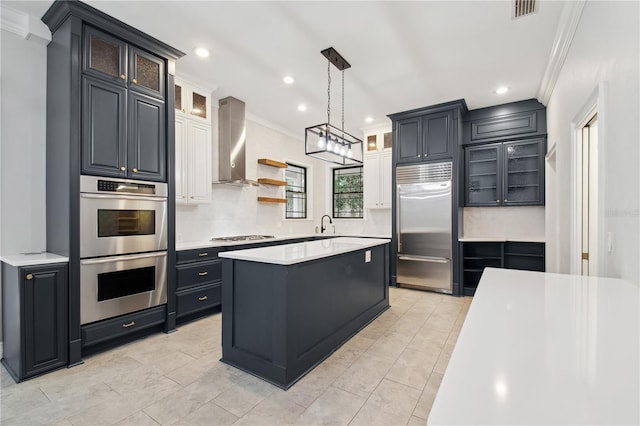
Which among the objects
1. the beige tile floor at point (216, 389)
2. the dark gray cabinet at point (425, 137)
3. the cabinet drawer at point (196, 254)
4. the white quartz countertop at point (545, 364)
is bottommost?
the beige tile floor at point (216, 389)

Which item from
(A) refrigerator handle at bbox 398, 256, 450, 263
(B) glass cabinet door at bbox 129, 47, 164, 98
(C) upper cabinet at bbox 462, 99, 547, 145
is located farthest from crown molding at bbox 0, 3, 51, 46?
(C) upper cabinet at bbox 462, 99, 547, 145

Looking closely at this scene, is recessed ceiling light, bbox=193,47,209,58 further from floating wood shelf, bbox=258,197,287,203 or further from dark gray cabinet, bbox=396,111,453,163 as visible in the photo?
dark gray cabinet, bbox=396,111,453,163

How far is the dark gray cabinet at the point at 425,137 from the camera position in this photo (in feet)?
15.9

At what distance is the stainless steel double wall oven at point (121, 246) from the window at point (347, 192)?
4.26m

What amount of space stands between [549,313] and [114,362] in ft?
10.1

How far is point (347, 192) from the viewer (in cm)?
687

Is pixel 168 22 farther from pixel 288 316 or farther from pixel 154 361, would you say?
pixel 154 361

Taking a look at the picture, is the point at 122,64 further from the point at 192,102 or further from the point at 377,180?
the point at 377,180

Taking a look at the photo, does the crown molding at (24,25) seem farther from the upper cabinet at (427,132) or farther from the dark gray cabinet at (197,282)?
the upper cabinet at (427,132)

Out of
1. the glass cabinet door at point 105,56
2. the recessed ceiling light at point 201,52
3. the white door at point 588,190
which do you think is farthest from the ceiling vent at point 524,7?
the glass cabinet door at point 105,56

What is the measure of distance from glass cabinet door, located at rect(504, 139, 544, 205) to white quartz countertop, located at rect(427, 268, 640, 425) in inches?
158

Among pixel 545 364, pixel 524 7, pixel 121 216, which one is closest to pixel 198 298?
pixel 121 216

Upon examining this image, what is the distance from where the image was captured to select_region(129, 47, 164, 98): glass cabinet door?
2.97 m

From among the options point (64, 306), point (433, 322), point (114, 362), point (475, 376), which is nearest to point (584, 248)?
point (433, 322)
